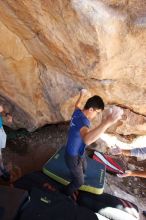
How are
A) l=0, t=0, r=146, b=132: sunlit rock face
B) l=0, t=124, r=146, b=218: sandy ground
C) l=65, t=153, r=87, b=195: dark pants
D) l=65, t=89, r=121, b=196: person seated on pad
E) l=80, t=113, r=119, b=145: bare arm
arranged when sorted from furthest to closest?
l=0, t=124, r=146, b=218: sandy ground
l=65, t=153, r=87, b=195: dark pants
l=65, t=89, r=121, b=196: person seated on pad
l=0, t=0, r=146, b=132: sunlit rock face
l=80, t=113, r=119, b=145: bare arm

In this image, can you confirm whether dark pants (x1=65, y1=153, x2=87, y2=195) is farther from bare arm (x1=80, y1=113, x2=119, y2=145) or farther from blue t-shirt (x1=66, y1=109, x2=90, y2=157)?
bare arm (x1=80, y1=113, x2=119, y2=145)

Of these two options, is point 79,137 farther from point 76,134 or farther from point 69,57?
point 69,57

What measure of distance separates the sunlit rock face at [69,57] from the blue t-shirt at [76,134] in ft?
2.70

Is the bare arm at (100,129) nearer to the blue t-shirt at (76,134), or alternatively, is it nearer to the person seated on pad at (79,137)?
the person seated on pad at (79,137)

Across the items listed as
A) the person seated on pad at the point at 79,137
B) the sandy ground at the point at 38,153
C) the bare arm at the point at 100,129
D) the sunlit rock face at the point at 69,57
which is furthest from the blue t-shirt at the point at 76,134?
the sandy ground at the point at 38,153

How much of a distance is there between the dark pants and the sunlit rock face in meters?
1.27

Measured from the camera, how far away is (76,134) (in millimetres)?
4020

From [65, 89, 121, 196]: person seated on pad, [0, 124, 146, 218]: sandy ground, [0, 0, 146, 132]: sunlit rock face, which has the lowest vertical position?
[0, 124, 146, 218]: sandy ground

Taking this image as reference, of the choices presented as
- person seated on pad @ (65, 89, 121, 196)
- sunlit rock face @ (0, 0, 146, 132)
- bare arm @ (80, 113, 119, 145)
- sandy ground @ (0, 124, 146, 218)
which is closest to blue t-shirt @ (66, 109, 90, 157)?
person seated on pad @ (65, 89, 121, 196)

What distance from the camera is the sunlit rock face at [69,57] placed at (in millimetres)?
3814

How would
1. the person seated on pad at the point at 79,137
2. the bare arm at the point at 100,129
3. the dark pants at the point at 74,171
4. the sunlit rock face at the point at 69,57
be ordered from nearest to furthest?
the bare arm at the point at 100,129
the sunlit rock face at the point at 69,57
the person seated on pad at the point at 79,137
the dark pants at the point at 74,171

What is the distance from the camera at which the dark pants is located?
4246mm

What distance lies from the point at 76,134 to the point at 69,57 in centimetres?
117

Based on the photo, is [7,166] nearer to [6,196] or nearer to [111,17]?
[6,196]
